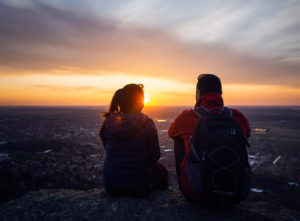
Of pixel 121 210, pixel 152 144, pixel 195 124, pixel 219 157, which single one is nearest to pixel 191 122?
pixel 195 124

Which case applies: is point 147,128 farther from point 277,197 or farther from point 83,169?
point 83,169

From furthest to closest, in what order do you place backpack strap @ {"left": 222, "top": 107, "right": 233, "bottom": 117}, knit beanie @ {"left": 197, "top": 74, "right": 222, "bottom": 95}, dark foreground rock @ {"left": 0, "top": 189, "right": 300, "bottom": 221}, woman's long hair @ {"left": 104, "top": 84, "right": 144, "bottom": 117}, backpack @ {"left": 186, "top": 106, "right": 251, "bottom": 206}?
woman's long hair @ {"left": 104, "top": 84, "right": 144, "bottom": 117}, dark foreground rock @ {"left": 0, "top": 189, "right": 300, "bottom": 221}, knit beanie @ {"left": 197, "top": 74, "right": 222, "bottom": 95}, backpack strap @ {"left": 222, "top": 107, "right": 233, "bottom": 117}, backpack @ {"left": 186, "top": 106, "right": 251, "bottom": 206}

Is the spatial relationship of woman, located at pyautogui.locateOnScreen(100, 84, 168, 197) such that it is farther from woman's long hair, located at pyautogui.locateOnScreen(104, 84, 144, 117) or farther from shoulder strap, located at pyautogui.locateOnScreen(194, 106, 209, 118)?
shoulder strap, located at pyautogui.locateOnScreen(194, 106, 209, 118)

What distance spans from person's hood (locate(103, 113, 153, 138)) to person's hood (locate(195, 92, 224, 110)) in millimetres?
775

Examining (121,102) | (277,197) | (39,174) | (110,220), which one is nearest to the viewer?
(110,220)

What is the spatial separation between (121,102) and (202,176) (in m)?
1.45

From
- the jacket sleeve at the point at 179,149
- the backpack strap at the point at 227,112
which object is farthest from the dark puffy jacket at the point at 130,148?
the backpack strap at the point at 227,112

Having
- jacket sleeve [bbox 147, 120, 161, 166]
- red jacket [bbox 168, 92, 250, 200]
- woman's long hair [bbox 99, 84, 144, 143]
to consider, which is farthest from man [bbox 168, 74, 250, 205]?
woman's long hair [bbox 99, 84, 144, 143]

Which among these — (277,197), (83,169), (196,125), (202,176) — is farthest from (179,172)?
(83,169)

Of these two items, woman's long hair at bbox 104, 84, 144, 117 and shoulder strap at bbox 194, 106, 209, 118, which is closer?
shoulder strap at bbox 194, 106, 209, 118

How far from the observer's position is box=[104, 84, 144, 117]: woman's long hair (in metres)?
2.90

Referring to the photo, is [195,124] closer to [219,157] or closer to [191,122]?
[191,122]

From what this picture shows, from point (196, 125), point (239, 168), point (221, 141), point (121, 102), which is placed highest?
point (121, 102)

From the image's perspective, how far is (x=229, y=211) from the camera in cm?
289
